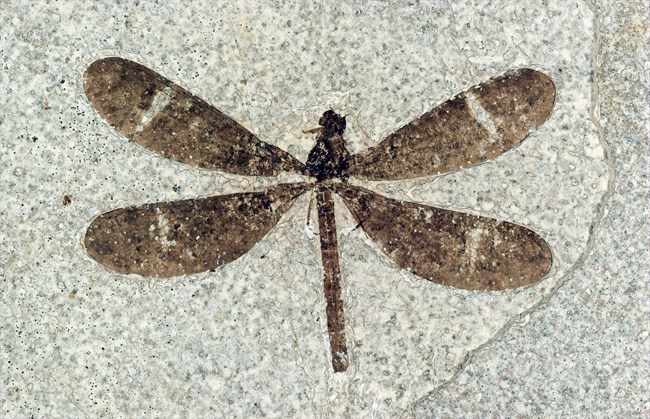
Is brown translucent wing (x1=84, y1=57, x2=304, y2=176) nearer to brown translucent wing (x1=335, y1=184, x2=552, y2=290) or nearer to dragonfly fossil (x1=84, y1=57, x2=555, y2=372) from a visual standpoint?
dragonfly fossil (x1=84, y1=57, x2=555, y2=372)

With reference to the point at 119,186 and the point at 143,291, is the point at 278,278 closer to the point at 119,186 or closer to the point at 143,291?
the point at 143,291

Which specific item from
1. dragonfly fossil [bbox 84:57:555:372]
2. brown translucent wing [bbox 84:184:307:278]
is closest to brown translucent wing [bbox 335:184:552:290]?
dragonfly fossil [bbox 84:57:555:372]

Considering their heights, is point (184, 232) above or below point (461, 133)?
below

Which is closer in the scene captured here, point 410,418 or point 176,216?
point 176,216

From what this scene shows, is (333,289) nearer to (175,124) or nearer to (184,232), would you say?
(184,232)

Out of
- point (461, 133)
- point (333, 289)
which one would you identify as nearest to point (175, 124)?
point (333, 289)

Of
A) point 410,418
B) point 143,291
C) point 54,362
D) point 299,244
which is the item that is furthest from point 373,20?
point 54,362
